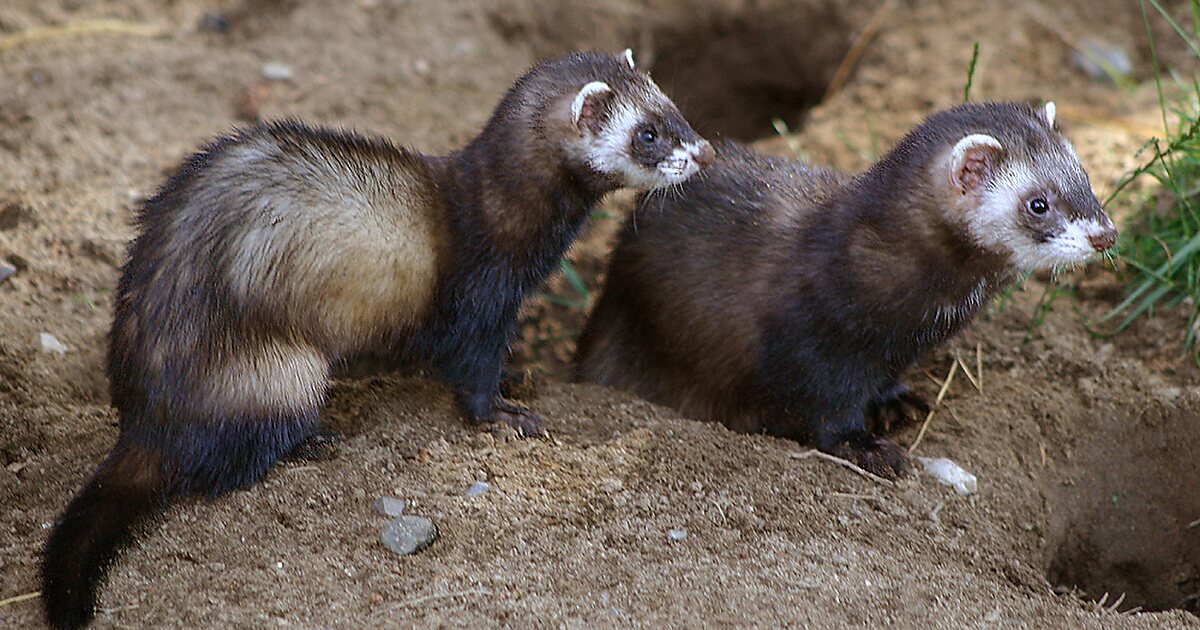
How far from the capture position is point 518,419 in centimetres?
416

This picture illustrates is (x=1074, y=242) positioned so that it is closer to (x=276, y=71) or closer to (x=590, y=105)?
(x=590, y=105)

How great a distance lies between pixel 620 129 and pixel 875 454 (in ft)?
4.63

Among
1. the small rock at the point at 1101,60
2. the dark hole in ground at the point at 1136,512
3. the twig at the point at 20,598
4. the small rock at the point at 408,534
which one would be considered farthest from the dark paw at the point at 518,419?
the small rock at the point at 1101,60

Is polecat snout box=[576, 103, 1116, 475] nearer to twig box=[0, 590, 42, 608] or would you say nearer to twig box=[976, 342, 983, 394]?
twig box=[976, 342, 983, 394]

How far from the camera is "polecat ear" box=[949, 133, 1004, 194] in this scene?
12.5ft

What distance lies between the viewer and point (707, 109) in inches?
292

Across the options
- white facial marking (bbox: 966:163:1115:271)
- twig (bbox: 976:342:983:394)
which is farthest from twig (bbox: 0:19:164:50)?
white facial marking (bbox: 966:163:1115:271)

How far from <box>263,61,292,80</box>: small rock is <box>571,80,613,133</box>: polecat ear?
275 cm

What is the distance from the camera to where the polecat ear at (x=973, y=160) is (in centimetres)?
381

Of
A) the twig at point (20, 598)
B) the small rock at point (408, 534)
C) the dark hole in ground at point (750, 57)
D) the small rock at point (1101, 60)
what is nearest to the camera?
the twig at point (20, 598)

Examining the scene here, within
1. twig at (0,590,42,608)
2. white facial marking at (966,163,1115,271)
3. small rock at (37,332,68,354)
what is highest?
white facial marking at (966,163,1115,271)

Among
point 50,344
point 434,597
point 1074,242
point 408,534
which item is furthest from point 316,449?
point 1074,242

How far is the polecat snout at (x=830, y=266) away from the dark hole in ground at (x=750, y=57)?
2591mm

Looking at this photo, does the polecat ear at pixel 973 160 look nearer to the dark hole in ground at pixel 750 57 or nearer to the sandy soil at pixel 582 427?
the sandy soil at pixel 582 427
